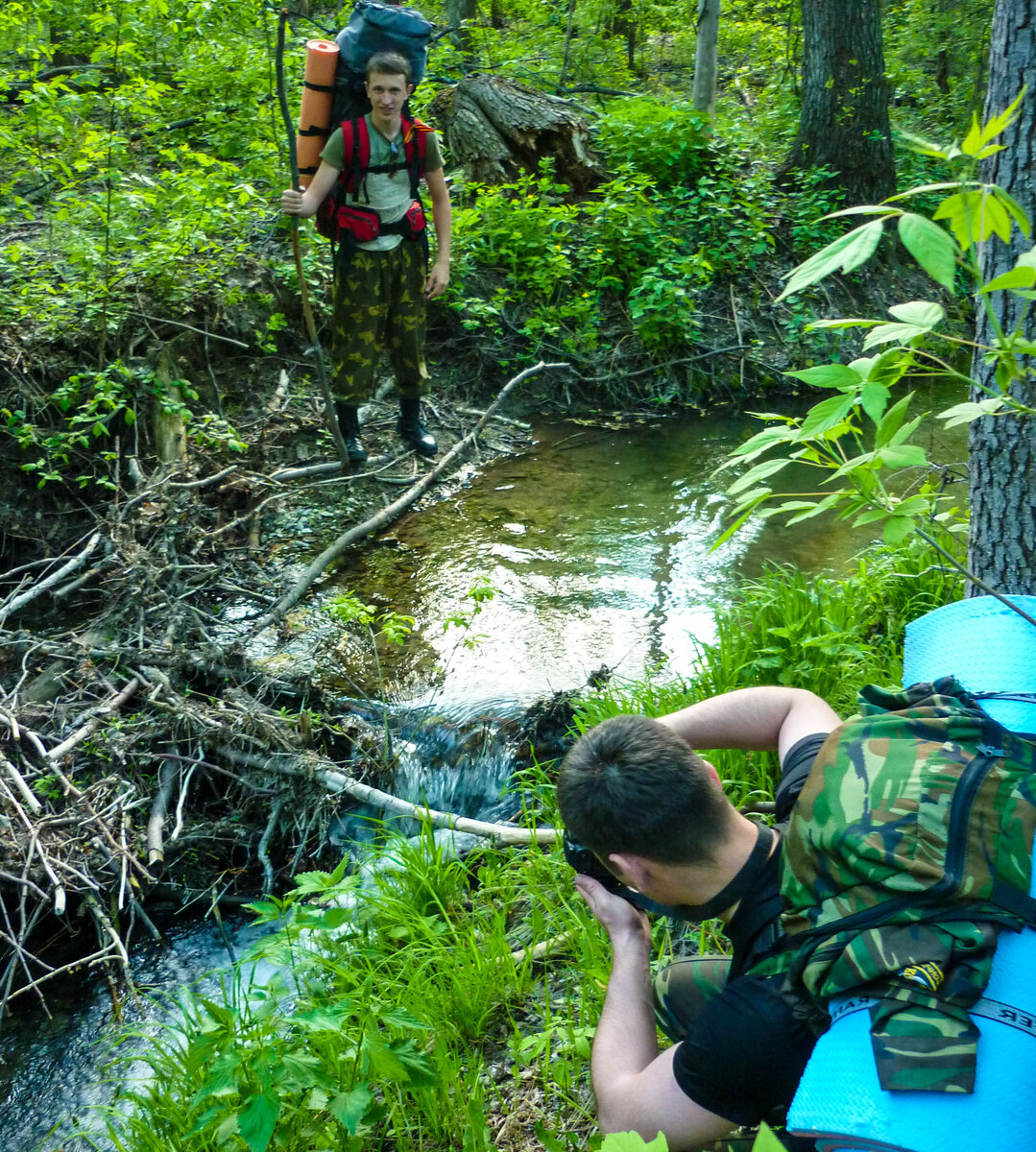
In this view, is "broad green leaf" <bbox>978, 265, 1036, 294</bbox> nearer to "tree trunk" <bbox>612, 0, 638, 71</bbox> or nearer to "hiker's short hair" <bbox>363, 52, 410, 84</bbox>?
"hiker's short hair" <bbox>363, 52, 410, 84</bbox>

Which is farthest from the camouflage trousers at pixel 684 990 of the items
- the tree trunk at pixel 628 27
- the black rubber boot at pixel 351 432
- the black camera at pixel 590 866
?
the tree trunk at pixel 628 27

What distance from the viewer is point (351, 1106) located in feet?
7.02

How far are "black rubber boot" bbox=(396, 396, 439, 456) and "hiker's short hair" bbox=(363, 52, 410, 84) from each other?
6.94ft

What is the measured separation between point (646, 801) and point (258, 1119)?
3.60 feet

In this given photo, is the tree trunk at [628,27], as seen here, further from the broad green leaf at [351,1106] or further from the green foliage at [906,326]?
the broad green leaf at [351,1106]

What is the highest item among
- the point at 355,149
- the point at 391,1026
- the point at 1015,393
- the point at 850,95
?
the point at 850,95

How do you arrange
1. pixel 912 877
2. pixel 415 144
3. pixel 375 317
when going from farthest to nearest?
pixel 375 317 < pixel 415 144 < pixel 912 877

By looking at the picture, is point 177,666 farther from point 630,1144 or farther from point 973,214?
point 973,214

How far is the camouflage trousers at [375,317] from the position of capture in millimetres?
5496

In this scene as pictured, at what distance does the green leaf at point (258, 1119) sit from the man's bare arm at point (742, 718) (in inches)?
49.0

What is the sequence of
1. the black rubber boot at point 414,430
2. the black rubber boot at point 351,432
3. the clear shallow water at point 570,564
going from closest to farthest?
the clear shallow water at point 570,564 < the black rubber boot at point 351,432 < the black rubber boot at point 414,430

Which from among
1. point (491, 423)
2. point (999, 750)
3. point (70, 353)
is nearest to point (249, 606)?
point (70, 353)

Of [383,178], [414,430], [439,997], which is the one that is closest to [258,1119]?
[439,997]

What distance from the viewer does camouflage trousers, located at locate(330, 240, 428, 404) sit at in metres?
5.50
